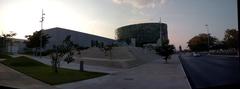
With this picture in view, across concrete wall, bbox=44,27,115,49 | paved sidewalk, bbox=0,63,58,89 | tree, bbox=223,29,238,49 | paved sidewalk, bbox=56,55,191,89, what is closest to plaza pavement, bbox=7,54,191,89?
paved sidewalk, bbox=56,55,191,89

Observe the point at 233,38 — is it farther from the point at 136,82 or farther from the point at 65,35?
the point at 65,35

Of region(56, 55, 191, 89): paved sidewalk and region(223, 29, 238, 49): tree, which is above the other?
region(223, 29, 238, 49): tree

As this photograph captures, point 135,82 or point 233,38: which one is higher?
point 233,38

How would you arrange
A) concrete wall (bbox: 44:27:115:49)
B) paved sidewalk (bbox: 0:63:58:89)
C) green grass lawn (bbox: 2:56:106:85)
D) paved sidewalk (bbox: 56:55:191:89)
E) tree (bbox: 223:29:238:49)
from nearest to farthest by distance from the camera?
tree (bbox: 223:29:238:49), paved sidewalk (bbox: 0:63:58:89), paved sidewalk (bbox: 56:55:191:89), green grass lawn (bbox: 2:56:106:85), concrete wall (bbox: 44:27:115:49)

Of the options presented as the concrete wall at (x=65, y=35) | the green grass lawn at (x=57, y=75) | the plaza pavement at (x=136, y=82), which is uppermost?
the concrete wall at (x=65, y=35)

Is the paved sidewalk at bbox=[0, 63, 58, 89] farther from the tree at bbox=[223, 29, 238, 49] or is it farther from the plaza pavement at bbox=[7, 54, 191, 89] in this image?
the tree at bbox=[223, 29, 238, 49]

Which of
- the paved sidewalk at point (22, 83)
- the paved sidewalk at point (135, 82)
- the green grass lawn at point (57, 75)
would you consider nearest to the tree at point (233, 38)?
the paved sidewalk at point (135, 82)

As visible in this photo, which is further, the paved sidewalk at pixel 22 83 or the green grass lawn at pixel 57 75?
the green grass lawn at pixel 57 75

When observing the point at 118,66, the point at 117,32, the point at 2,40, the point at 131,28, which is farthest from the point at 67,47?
the point at 117,32

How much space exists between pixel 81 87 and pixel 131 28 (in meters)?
92.4

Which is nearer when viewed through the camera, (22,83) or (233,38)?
(233,38)

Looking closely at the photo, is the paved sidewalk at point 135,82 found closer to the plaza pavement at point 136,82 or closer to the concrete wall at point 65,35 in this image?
the plaza pavement at point 136,82

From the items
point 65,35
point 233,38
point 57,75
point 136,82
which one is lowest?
point 136,82

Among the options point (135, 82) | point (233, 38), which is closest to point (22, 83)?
point (135, 82)
